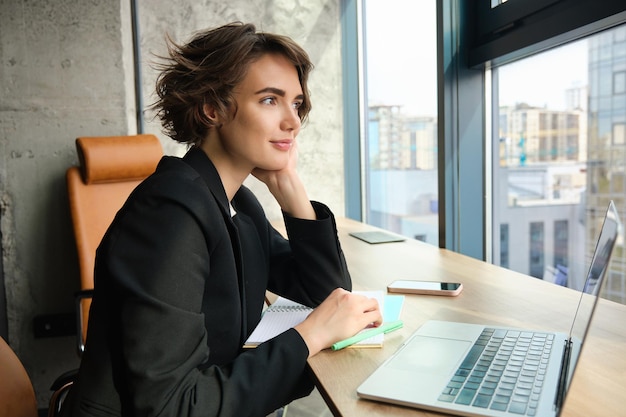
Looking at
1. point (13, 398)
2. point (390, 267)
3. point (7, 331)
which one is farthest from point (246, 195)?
point (7, 331)

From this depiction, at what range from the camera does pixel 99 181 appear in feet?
7.69

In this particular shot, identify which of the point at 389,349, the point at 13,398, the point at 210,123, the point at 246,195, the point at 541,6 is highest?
the point at 541,6

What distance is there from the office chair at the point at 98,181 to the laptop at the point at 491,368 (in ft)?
5.68

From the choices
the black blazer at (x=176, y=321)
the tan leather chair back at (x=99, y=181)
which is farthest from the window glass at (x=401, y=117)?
the black blazer at (x=176, y=321)

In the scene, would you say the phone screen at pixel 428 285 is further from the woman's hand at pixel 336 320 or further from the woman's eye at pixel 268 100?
the woman's eye at pixel 268 100

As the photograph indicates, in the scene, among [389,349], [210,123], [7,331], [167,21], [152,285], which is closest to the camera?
[152,285]

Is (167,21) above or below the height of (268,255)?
above

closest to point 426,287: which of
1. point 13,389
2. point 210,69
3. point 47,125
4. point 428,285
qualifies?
point 428,285

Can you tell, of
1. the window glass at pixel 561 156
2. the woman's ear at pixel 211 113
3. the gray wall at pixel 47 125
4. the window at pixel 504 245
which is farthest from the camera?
the gray wall at pixel 47 125

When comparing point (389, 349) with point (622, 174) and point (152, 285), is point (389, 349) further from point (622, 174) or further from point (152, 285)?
point (622, 174)

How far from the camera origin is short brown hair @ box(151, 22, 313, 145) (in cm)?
112

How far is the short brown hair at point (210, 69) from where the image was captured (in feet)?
3.67

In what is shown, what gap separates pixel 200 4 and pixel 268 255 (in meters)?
2.05

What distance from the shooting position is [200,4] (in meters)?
2.94
